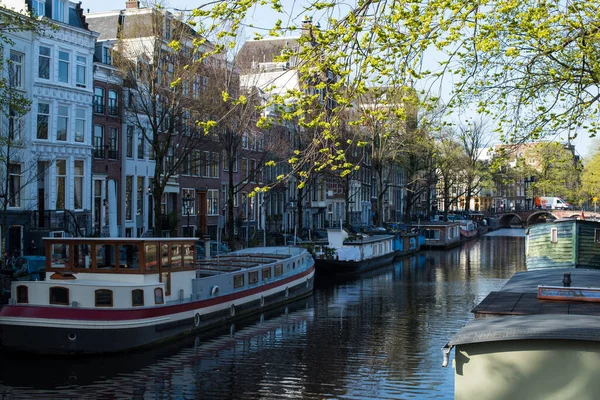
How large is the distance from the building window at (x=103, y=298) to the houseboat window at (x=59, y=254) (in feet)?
9.06

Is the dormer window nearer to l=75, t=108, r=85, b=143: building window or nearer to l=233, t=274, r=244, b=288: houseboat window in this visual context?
l=75, t=108, r=85, b=143: building window

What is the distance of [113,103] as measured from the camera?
135ft

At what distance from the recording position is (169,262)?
22.0 meters

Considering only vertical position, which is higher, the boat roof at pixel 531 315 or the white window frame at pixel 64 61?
the white window frame at pixel 64 61

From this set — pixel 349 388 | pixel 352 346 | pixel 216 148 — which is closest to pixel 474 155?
pixel 216 148

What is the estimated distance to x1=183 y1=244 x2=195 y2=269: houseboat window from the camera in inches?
898

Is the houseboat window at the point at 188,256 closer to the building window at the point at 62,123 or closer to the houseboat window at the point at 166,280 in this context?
the houseboat window at the point at 166,280

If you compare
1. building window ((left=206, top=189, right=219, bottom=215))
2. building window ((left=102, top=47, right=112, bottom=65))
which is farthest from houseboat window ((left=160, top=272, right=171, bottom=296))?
building window ((left=206, top=189, right=219, bottom=215))

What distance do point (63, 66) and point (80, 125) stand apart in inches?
122

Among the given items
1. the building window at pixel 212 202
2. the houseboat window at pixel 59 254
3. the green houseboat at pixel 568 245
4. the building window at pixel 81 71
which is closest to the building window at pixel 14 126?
the building window at pixel 81 71

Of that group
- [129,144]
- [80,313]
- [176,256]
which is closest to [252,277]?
[176,256]

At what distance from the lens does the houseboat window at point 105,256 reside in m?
21.2

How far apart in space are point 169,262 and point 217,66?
1462 cm

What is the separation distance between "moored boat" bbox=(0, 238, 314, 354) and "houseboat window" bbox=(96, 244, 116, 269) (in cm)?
3
